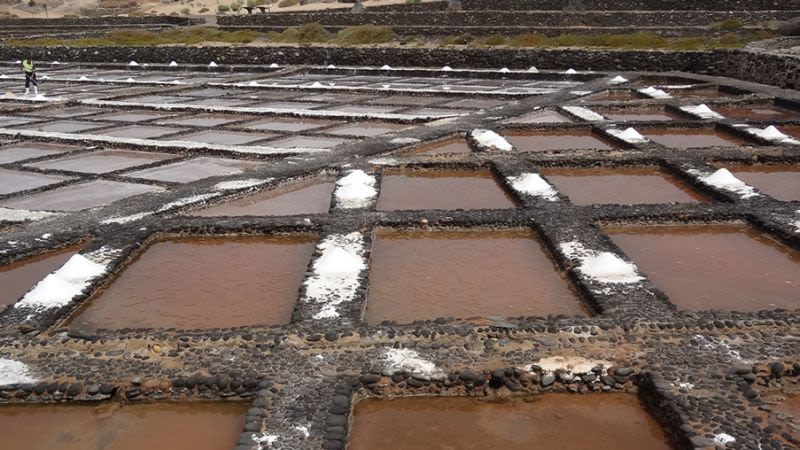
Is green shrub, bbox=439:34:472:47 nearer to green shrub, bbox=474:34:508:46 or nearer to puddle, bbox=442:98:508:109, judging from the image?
green shrub, bbox=474:34:508:46

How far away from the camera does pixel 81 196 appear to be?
5645 millimetres

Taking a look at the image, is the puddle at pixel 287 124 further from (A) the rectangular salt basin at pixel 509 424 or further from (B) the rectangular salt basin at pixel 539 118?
(A) the rectangular salt basin at pixel 509 424

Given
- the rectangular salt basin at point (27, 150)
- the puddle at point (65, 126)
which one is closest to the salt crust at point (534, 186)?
the rectangular salt basin at point (27, 150)

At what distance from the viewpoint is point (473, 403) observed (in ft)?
8.45

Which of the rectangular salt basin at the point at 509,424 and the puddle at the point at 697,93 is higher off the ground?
the puddle at the point at 697,93

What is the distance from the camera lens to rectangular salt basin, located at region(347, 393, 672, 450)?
2.36 meters

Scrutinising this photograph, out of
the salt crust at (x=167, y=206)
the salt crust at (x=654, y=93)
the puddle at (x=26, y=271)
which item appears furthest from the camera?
the salt crust at (x=654, y=93)

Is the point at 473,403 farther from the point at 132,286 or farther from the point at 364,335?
the point at 132,286

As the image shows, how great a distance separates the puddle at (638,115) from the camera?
8.39m

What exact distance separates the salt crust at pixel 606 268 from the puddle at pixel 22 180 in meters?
4.94

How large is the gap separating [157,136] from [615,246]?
20.8 feet

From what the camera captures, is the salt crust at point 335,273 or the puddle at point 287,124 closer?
the salt crust at point 335,273

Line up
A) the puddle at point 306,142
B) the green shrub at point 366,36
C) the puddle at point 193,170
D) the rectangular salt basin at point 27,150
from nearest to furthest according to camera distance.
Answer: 1. the puddle at point 193,170
2. the rectangular salt basin at point 27,150
3. the puddle at point 306,142
4. the green shrub at point 366,36

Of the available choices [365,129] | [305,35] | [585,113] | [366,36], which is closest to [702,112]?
[585,113]
